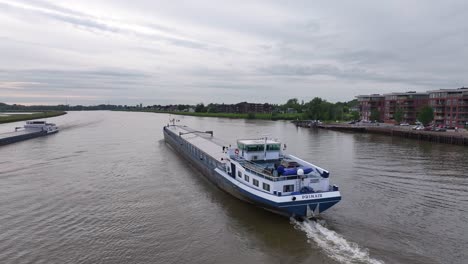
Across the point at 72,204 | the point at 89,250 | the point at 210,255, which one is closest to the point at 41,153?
the point at 72,204

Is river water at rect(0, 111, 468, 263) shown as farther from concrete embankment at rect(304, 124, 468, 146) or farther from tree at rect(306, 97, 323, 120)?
tree at rect(306, 97, 323, 120)

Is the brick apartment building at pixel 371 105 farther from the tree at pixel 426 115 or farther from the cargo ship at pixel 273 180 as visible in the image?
the cargo ship at pixel 273 180

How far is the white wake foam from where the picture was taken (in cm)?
1599

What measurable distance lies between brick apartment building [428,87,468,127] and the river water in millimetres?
58820

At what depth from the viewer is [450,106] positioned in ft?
285

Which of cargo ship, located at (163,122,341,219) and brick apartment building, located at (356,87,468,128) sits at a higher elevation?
brick apartment building, located at (356,87,468,128)

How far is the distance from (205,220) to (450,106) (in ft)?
294

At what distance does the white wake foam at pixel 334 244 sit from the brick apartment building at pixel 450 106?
8351 centimetres

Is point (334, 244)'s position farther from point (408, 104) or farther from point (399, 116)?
point (408, 104)

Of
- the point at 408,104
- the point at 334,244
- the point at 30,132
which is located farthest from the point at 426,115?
the point at 30,132

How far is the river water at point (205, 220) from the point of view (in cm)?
1681

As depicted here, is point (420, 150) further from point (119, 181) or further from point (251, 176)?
point (119, 181)

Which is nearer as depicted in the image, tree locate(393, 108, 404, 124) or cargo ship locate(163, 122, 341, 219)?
cargo ship locate(163, 122, 341, 219)

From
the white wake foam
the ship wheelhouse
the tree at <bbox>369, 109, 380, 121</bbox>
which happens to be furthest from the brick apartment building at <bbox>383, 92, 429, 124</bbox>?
the white wake foam
